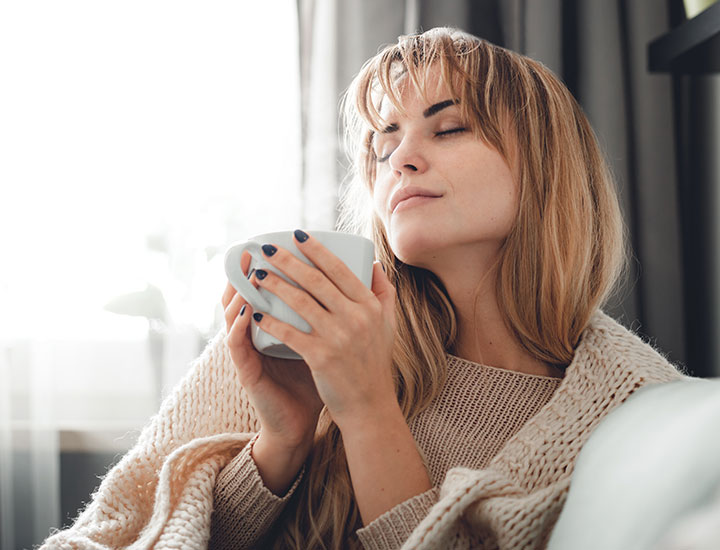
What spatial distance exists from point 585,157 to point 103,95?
1.22m

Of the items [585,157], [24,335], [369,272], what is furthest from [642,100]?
[24,335]

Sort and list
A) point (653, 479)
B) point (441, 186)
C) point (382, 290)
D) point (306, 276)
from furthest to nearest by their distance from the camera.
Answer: point (441, 186)
point (382, 290)
point (306, 276)
point (653, 479)

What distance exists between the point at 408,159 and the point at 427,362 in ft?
0.92

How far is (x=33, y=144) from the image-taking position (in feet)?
5.28

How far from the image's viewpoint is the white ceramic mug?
0.60 m

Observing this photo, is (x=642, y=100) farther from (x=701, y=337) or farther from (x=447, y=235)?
(x=447, y=235)

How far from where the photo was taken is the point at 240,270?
1.97 ft

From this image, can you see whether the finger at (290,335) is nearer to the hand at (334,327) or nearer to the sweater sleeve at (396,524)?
the hand at (334,327)

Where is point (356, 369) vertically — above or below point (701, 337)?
above

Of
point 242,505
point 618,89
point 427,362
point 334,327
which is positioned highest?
point 618,89

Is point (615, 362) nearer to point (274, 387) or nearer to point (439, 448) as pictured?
point (439, 448)

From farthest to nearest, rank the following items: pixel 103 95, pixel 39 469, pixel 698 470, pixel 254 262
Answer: pixel 103 95 < pixel 39 469 < pixel 254 262 < pixel 698 470

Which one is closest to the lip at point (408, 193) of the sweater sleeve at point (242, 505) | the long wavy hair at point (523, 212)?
the long wavy hair at point (523, 212)

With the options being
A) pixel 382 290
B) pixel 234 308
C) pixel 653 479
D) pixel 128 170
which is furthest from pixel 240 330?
pixel 128 170
